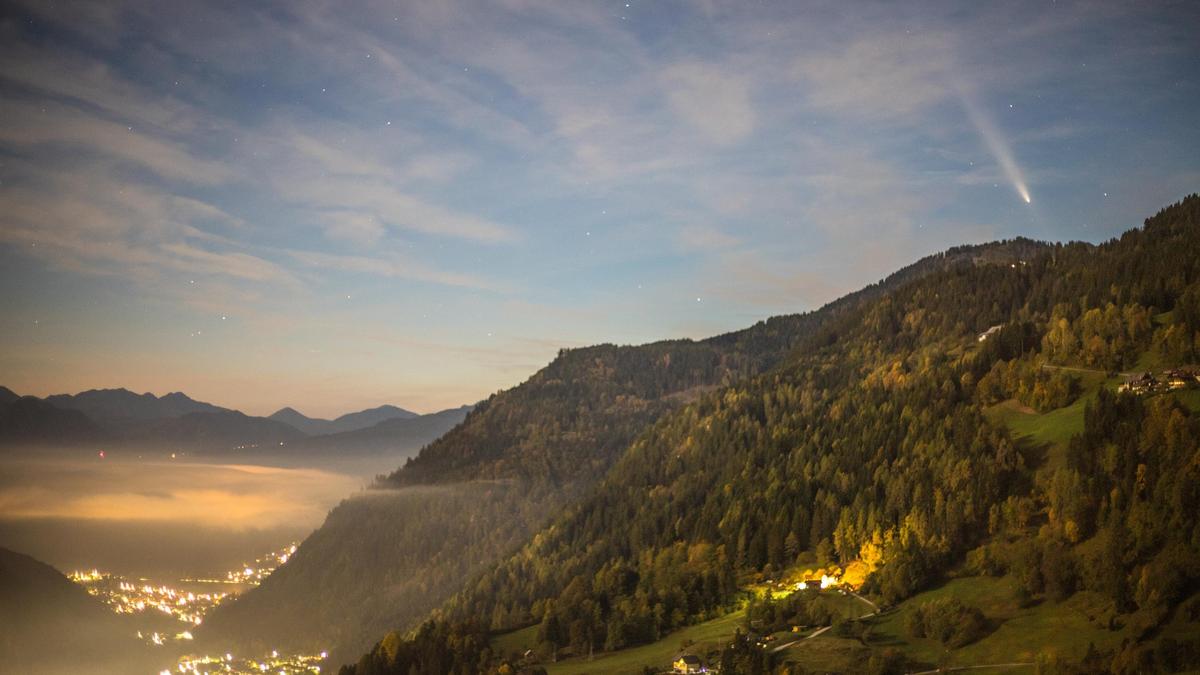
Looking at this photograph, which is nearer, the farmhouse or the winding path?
the winding path

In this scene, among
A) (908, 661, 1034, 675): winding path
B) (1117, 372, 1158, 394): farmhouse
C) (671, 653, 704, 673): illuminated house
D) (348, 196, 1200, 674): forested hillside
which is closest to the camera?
(908, 661, 1034, 675): winding path

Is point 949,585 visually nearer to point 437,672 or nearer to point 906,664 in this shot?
→ point 906,664

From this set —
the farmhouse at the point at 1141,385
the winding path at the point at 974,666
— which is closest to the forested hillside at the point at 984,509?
the farmhouse at the point at 1141,385

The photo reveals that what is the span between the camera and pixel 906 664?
102 metres

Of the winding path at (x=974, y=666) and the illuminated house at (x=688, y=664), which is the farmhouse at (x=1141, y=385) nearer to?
the winding path at (x=974, y=666)

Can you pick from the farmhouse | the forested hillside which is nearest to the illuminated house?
the forested hillside

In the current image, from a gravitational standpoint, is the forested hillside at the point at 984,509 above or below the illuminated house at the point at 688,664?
above

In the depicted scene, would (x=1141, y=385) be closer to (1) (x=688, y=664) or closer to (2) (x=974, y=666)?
(2) (x=974, y=666)

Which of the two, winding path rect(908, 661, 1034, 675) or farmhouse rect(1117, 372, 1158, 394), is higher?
farmhouse rect(1117, 372, 1158, 394)

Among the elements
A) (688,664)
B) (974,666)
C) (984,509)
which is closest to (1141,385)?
(984,509)

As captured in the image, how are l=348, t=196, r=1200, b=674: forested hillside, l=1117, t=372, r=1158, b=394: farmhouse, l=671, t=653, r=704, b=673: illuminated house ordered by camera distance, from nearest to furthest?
l=348, t=196, r=1200, b=674: forested hillside → l=671, t=653, r=704, b=673: illuminated house → l=1117, t=372, r=1158, b=394: farmhouse

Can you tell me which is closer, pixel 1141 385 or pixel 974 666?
pixel 974 666

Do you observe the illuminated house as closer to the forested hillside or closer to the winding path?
the forested hillside

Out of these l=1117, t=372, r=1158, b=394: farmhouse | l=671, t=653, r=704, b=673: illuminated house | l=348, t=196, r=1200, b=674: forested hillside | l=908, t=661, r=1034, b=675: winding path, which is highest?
l=1117, t=372, r=1158, b=394: farmhouse
